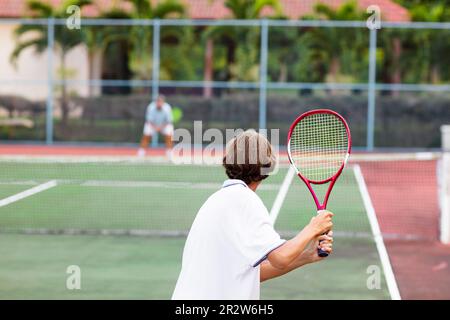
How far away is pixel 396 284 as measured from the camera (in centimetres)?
842

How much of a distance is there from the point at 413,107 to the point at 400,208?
9.69m

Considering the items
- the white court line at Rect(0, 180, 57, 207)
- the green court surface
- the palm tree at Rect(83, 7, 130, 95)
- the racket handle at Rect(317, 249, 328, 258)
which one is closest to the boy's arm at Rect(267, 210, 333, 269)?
the racket handle at Rect(317, 249, 328, 258)

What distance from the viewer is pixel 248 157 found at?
3793 mm

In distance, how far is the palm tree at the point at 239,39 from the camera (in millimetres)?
26172

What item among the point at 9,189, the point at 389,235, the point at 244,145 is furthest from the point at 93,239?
the point at 244,145

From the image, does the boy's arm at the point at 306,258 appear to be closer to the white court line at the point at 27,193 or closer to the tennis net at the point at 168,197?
the tennis net at the point at 168,197

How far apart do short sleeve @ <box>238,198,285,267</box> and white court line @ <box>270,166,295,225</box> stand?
817 cm

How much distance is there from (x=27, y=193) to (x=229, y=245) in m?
11.1

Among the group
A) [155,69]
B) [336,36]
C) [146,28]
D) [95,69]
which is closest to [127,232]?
[155,69]

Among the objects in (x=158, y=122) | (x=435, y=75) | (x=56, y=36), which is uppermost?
(x=56, y=36)

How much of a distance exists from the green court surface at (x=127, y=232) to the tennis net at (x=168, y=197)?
0.02 m

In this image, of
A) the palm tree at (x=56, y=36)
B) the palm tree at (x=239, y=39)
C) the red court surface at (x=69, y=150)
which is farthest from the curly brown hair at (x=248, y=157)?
the palm tree at (x=239, y=39)

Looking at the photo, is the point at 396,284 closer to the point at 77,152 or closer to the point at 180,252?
the point at 180,252

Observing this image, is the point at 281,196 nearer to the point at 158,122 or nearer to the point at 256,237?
the point at 158,122
